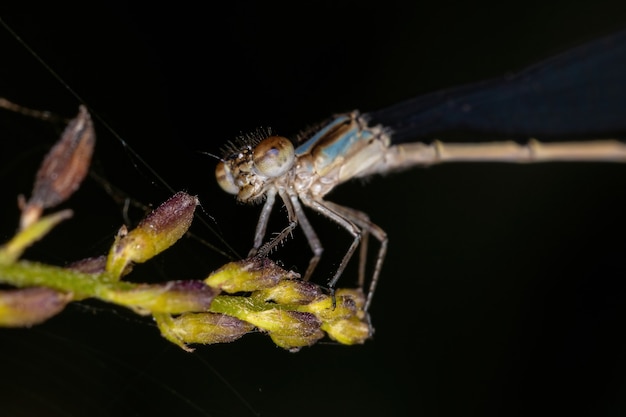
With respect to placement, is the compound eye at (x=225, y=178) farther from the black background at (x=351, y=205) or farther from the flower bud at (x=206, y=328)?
the flower bud at (x=206, y=328)

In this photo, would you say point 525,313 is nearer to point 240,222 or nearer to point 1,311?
point 240,222

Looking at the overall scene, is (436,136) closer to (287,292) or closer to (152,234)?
(287,292)

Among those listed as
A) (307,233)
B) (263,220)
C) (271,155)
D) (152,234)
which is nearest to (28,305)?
(152,234)

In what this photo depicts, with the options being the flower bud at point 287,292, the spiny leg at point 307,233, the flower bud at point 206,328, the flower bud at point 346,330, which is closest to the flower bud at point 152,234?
the flower bud at point 206,328

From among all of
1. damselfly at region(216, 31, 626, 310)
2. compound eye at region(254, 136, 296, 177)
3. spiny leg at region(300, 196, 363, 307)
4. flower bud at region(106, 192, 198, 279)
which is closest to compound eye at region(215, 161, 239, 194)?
damselfly at region(216, 31, 626, 310)

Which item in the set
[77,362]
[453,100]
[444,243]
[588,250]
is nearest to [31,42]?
[77,362]
